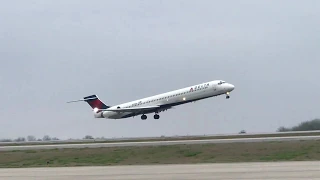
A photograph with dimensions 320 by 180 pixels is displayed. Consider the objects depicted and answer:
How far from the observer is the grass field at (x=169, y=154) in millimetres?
35931

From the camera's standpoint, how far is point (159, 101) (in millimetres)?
86625

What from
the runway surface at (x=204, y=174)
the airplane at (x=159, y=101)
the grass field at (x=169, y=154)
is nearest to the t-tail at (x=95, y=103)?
the airplane at (x=159, y=101)

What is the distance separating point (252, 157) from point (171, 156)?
236 inches

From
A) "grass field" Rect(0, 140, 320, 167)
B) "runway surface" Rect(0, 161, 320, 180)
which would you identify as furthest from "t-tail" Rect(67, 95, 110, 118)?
"runway surface" Rect(0, 161, 320, 180)

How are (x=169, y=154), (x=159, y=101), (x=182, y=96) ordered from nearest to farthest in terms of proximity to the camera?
(x=169, y=154) → (x=182, y=96) → (x=159, y=101)

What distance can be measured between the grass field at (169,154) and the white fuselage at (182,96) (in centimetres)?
3834

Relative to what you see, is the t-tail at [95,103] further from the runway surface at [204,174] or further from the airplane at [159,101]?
the runway surface at [204,174]

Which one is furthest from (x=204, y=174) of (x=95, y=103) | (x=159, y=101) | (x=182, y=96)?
(x=95, y=103)

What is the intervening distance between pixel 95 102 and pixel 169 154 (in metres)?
58.0

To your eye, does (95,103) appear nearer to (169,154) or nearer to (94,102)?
(94,102)

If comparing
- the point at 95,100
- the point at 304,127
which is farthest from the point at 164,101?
the point at 304,127

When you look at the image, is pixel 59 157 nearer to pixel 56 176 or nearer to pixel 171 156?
pixel 171 156

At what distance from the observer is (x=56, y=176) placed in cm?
2492

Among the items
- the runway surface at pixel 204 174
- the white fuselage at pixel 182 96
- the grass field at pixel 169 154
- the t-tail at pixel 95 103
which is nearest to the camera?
the runway surface at pixel 204 174
